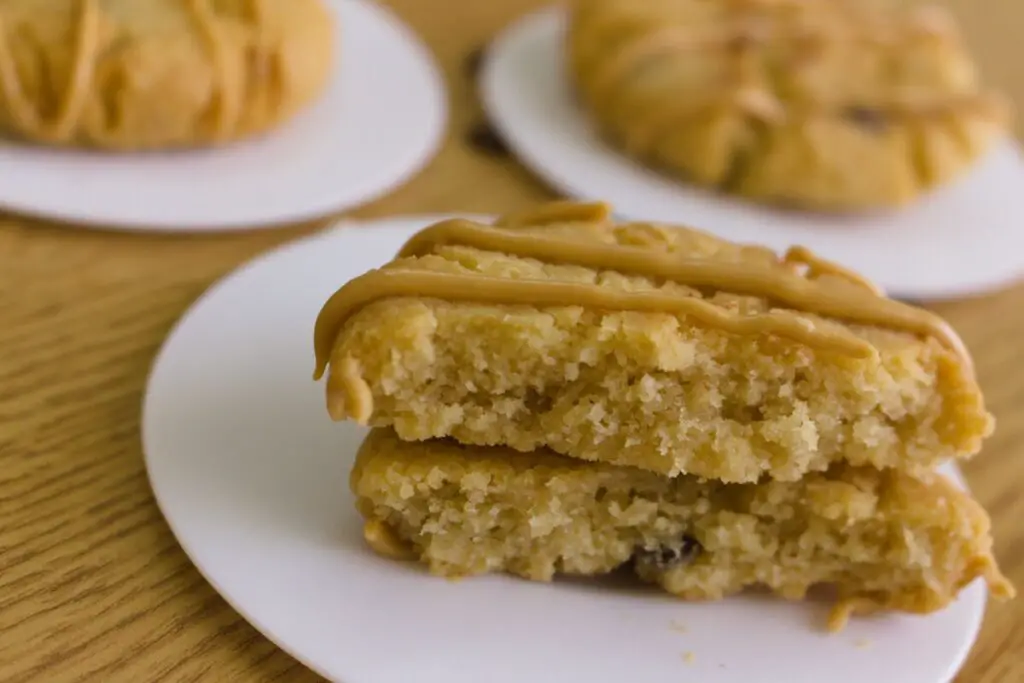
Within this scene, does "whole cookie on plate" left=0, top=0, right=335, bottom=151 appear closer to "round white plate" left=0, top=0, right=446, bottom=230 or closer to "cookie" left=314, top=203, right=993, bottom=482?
"round white plate" left=0, top=0, right=446, bottom=230

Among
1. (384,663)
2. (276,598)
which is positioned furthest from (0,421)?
(384,663)

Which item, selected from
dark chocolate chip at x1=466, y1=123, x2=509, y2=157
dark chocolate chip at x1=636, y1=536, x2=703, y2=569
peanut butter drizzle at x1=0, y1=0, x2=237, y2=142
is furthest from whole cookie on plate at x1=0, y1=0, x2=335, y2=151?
dark chocolate chip at x1=636, y1=536, x2=703, y2=569

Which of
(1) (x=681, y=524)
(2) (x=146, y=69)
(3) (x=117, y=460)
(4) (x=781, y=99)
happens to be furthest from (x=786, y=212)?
(3) (x=117, y=460)

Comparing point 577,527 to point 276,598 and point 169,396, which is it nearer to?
point 276,598

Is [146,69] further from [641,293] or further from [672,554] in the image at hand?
[672,554]

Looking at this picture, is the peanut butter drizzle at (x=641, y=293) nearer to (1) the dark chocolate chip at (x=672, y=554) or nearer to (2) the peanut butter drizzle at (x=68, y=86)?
(1) the dark chocolate chip at (x=672, y=554)

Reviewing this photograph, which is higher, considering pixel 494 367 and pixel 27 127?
pixel 494 367
